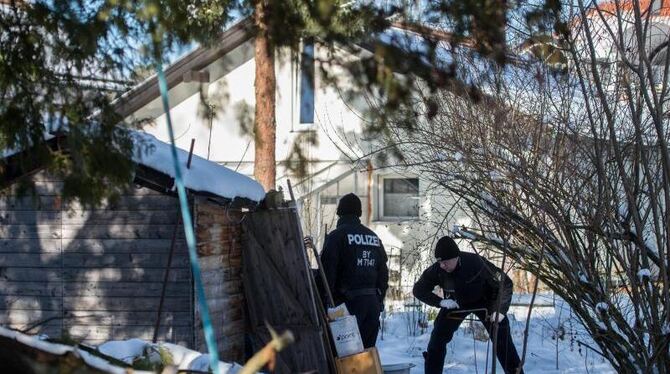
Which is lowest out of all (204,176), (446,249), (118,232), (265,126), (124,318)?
(124,318)

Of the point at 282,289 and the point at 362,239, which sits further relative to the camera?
the point at 362,239

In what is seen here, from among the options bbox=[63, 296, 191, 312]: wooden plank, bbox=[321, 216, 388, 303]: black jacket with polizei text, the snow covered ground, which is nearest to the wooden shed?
bbox=[63, 296, 191, 312]: wooden plank

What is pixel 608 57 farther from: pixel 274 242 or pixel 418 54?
pixel 274 242

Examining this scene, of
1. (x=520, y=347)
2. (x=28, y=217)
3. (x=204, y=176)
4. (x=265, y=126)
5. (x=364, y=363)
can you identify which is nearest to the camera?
(x=364, y=363)

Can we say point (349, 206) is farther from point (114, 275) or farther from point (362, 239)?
point (114, 275)

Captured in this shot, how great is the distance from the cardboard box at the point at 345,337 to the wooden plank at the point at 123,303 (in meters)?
1.27

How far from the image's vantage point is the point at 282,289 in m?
8.59

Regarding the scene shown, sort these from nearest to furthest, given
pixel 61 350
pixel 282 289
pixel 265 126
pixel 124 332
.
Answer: pixel 61 350 → pixel 124 332 → pixel 282 289 → pixel 265 126

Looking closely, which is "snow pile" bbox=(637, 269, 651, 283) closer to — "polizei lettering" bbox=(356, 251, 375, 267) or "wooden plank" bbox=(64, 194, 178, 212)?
"polizei lettering" bbox=(356, 251, 375, 267)

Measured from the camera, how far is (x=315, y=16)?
20.5 feet

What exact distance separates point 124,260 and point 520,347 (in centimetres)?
534

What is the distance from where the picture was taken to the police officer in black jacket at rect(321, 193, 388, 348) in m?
8.78

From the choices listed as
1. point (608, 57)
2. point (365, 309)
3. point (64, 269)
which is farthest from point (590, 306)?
point (64, 269)

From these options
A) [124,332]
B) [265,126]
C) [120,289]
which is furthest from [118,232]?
A: [265,126]
